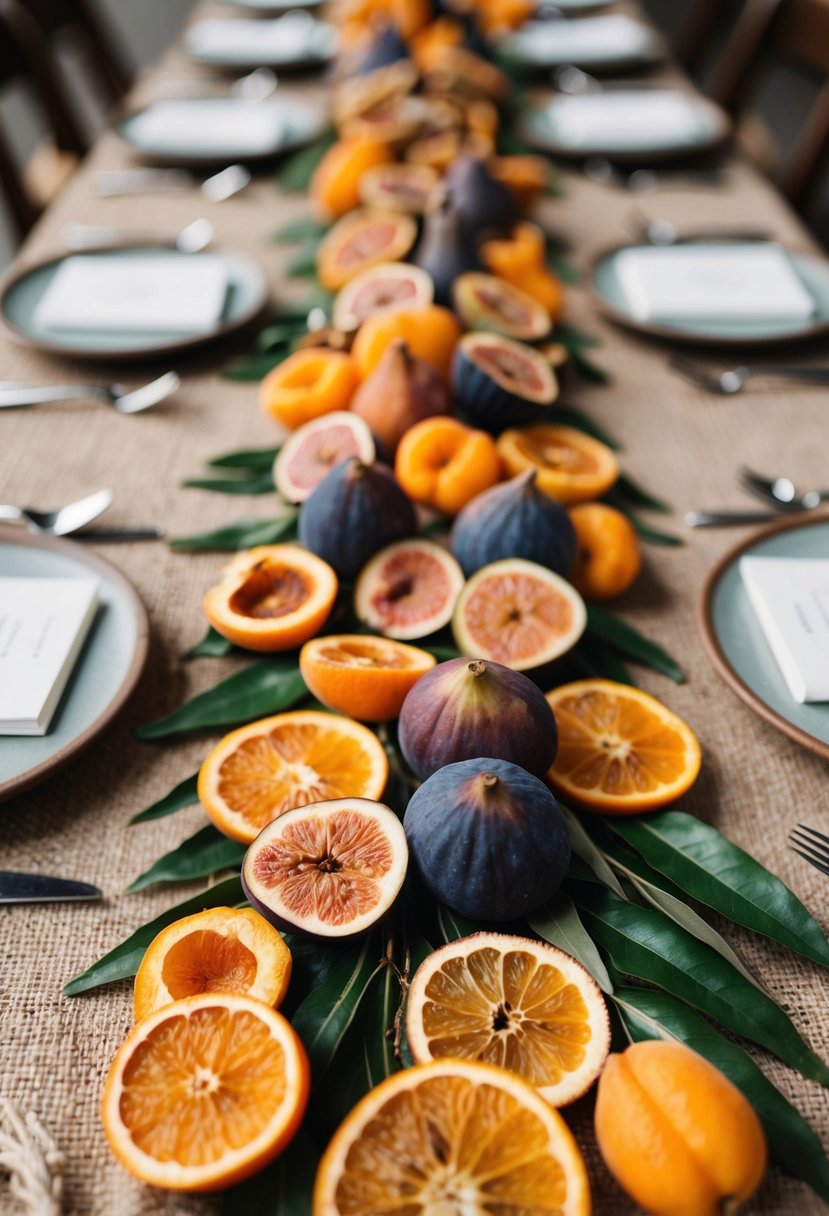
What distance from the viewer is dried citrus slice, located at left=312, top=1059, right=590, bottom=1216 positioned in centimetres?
41

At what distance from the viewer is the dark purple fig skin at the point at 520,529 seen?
737 mm

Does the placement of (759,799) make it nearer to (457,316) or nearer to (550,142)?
(457,316)

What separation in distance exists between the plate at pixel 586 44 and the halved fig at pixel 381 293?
1145 millimetres

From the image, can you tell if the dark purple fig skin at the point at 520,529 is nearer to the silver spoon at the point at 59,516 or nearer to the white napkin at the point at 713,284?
the silver spoon at the point at 59,516

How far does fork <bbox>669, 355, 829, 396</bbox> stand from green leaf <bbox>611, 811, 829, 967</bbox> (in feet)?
2.14

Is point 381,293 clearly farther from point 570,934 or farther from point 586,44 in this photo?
point 586,44

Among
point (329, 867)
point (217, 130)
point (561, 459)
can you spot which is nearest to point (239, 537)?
point (561, 459)

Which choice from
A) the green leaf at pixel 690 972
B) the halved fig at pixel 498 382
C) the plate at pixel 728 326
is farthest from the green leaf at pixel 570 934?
the plate at pixel 728 326

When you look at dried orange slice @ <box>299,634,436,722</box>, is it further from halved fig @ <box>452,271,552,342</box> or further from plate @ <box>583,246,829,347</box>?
plate @ <box>583,246,829,347</box>

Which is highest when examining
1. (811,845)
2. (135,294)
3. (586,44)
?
(586,44)

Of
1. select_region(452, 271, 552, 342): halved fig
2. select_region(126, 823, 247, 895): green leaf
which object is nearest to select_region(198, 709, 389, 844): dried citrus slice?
select_region(126, 823, 247, 895): green leaf

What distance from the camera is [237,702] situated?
0.71 m

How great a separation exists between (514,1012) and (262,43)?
2109mm

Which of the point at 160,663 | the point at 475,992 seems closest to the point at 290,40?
the point at 160,663
